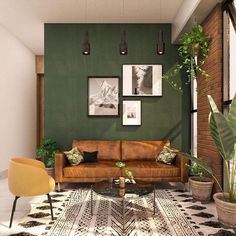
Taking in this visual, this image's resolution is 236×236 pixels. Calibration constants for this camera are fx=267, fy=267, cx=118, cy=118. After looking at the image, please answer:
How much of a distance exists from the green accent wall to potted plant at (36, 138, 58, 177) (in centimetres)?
30

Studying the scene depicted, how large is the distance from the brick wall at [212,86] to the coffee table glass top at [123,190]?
137cm

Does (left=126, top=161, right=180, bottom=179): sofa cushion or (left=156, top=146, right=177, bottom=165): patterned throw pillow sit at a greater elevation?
(left=156, top=146, right=177, bottom=165): patterned throw pillow

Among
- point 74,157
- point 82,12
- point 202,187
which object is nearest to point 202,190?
point 202,187

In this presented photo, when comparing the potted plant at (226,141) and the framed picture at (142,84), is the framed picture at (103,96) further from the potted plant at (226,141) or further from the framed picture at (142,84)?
the potted plant at (226,141)

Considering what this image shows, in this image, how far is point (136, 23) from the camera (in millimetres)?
5910

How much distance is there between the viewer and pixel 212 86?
4516 mm

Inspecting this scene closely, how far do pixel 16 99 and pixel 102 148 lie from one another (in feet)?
10.0

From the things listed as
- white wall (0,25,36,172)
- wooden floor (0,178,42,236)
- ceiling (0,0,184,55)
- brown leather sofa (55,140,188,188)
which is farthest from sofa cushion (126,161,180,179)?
white wall (0,25,36,172)

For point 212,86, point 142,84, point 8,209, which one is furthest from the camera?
point 142,84

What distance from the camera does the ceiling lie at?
4.97 meters

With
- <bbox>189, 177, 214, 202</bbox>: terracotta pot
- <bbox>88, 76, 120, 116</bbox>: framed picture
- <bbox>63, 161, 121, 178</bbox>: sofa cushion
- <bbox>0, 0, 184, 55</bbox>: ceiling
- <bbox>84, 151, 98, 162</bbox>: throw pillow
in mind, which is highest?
<bbox>0, 0, 184, 55</bbox>: ceiling

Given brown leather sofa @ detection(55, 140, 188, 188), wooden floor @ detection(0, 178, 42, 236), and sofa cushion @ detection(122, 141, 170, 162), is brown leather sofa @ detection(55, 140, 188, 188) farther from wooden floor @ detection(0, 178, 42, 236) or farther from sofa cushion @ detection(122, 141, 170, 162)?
wooden floor @ detection(0, 178, 42, 236)

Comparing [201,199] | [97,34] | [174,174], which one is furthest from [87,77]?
[201,199]

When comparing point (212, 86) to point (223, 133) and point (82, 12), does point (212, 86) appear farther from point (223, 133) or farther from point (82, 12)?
point (82, 12)
